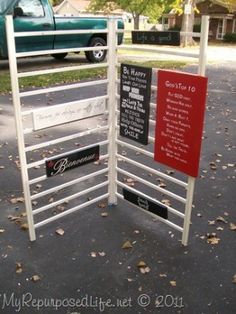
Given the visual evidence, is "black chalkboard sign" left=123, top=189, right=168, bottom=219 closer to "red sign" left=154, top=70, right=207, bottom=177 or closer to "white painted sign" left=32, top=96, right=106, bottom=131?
"red sign" left=154, top=70, right=207, bottom=177

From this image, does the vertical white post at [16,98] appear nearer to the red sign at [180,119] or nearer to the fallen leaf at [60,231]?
the fallen leaf at [60,231]

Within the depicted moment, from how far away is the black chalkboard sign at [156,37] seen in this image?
340 centimetres

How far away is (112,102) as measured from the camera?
13.1ft

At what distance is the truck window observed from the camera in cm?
1169

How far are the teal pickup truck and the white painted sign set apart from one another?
7514mm

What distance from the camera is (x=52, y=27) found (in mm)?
12250

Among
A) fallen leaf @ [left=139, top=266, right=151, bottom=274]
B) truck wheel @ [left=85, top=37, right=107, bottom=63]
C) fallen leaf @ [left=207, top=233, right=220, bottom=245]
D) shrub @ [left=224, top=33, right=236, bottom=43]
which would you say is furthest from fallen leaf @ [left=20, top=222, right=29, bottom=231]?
shrub @ [left=224, top=33, right=236, bottom=43]

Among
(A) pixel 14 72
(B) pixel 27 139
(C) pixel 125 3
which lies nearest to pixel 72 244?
(A) pixel 14 72

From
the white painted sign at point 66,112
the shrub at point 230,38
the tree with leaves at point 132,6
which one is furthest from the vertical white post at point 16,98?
the shrub at point 230,38

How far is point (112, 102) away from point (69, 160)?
759mm

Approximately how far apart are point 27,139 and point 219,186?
3.36 meters

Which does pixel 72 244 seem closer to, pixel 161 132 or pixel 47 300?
pixel 47 300

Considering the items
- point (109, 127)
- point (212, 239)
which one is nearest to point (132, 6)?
point (109, 127)

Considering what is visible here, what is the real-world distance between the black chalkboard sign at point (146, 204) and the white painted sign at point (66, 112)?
95 centimetres
